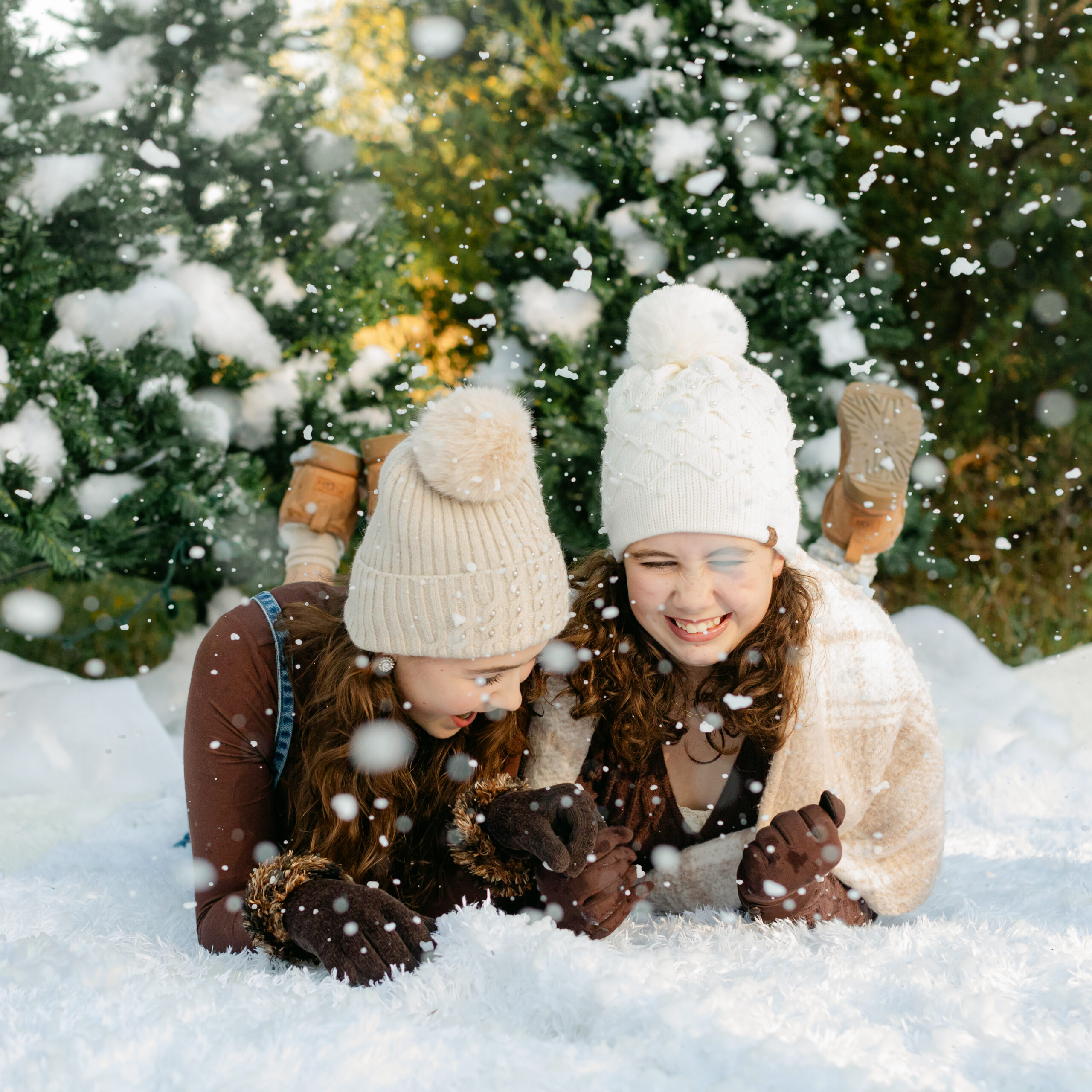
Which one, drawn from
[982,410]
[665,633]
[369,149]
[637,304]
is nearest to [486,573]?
[665,633]

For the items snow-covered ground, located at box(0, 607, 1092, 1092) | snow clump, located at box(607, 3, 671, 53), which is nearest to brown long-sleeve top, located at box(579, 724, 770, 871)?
snow-covered ground, located at box(0, 607, 1092, 1092)

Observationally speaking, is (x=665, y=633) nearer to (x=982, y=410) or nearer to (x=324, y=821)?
(x=324, y=821)

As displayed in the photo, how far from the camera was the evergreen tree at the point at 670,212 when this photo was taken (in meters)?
4.24

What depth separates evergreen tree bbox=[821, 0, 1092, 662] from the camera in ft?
21.1

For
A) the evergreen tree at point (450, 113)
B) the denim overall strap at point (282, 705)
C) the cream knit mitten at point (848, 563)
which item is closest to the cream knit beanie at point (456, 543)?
the denim overall strap at point (282, 705)

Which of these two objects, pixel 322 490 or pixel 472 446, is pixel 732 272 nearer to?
pixel 322 490

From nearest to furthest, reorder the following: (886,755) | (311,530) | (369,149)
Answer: (886,755)
(311,530)
(369,149)

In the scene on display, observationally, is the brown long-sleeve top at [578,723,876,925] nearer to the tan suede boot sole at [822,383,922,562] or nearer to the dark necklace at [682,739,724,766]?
the dark necklace at [682,739,724,766]

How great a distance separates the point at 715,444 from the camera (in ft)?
7.22

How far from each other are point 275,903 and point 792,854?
973mm

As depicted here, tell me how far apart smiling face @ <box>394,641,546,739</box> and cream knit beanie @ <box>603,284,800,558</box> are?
0.39 meters

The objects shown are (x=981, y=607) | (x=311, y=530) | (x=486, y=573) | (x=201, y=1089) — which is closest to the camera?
(x=201, y=1089)

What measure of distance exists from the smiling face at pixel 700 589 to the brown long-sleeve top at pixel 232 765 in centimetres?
66

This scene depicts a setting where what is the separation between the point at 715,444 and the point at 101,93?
3.52 metres
